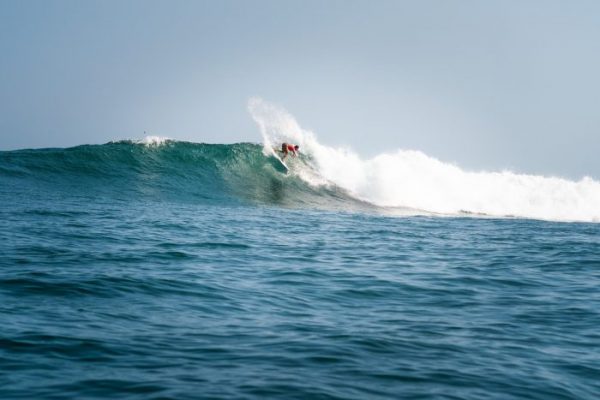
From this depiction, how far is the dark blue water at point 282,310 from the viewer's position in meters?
4.76

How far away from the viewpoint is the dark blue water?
4762mm

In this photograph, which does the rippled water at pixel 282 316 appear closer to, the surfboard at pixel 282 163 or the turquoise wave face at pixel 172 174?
the turquoise wave face at pixel 172 174

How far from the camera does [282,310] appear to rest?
7.27 metres

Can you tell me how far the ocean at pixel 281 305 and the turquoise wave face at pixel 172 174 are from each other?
8.96 ft

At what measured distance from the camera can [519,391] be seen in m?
4.79

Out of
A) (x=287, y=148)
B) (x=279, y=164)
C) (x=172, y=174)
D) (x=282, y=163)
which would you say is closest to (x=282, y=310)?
(x=172, y=174)

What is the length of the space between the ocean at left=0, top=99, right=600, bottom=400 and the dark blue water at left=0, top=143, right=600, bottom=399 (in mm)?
29

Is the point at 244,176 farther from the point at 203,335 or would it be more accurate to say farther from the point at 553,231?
the point at 203,335

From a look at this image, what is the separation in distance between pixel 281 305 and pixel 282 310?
0.84 ft

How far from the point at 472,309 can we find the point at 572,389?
9.19 ft

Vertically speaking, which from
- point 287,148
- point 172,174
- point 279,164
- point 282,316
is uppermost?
point 287,148

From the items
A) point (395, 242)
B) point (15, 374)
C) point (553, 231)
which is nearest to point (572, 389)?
point (15, 374)

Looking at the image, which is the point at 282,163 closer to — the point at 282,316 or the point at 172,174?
the point at 172,174

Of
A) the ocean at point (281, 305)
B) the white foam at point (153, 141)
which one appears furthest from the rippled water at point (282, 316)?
the white foam at point (153, 141)
